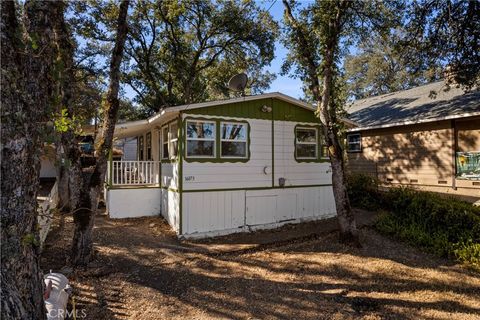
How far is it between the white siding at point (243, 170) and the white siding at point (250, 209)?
0.25 meters

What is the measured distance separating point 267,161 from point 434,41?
623cm

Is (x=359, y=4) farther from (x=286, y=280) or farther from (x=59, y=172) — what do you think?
(x=59, y=172)

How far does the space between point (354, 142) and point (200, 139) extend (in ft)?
32.2

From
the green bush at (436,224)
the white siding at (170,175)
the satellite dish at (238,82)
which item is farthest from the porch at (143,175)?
the green bush at (436,224)

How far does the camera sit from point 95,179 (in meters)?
6.04

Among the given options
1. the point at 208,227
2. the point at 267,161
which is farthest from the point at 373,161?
the point at 208,227

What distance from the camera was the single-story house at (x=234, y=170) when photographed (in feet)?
27.4

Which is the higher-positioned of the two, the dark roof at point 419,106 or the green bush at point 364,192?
the dark roof at point 419,106

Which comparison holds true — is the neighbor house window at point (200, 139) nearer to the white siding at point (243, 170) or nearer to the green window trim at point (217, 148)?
the green window trim at point (217, 148)

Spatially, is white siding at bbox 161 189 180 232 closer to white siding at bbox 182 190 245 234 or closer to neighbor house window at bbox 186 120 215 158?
white siding at bbox 182 190 245 234

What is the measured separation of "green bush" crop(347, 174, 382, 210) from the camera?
11293mm

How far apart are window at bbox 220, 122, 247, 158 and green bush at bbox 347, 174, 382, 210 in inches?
212

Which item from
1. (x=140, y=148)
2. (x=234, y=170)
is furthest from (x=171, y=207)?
(x=140, y=148)

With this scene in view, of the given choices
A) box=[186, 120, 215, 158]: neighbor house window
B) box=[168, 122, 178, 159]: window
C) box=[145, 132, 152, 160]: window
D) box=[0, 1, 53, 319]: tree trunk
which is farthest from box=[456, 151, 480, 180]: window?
box=[0, 1, 53, 319]: tree trunk
